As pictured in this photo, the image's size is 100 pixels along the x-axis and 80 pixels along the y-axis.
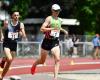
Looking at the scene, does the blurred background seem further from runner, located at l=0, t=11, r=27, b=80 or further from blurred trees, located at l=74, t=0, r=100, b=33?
runner, located at l=0, t=11, r=27, b=80

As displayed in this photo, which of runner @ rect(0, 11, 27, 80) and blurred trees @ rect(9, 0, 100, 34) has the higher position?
Answer: runner @ rect(0, 11, 27, 80)

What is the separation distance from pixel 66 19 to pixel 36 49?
1315cm

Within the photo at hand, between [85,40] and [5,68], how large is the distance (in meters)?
26.0

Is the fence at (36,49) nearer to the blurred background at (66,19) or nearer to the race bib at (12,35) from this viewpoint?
the blurred background at (66,19)

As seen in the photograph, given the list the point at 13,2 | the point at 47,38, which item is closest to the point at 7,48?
the point at 47,38

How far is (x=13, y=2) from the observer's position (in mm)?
45969

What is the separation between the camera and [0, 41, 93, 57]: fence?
3664 centimetres

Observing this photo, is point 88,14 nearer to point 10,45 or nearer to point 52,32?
point 52,32

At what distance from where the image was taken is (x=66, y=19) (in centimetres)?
5009

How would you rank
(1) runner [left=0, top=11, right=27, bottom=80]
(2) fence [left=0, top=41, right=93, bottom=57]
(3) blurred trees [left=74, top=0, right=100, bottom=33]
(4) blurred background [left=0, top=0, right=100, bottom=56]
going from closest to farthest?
(1) runner [left=0, top=11, right=27, bottom=80] → (2) fence [left=0, top=41, right=93, bottom=57] → (4) blurred background [left=0, top=0, right=100, bottom=56] → (3) blurred trees [left=74, top=0, right=100, bottom=33]

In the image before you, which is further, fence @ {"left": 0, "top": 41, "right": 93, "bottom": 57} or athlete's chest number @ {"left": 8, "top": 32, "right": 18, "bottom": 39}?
fence @ {"left": 0, "top": 41, "right": 93, "bottom": 57}

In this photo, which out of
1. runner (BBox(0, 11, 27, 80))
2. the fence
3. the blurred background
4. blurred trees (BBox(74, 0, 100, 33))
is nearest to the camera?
runner (BBox(0, 11, 27, 80))

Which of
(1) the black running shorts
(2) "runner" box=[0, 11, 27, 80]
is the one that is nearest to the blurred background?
(2) "runner" box=[0, 11, 27, 80]

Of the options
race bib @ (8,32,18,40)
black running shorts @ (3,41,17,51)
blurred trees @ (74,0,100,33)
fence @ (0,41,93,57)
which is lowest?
fence @ (0,41,93,57)
